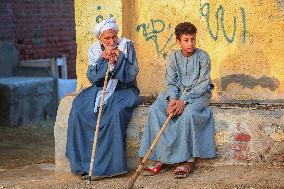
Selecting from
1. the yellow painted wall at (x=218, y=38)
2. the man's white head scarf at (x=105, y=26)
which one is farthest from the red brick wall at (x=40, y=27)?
the man's white head scarf at (x=105, y=26)

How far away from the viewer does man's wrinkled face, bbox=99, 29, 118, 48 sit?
695 centimetres

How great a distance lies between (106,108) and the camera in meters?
6.98

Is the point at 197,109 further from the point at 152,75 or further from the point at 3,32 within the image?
the point at 3,32

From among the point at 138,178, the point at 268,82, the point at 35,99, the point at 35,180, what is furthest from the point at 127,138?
the point at 35,99

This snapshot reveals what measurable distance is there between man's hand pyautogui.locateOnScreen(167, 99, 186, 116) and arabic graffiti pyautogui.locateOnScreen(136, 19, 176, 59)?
1.26m

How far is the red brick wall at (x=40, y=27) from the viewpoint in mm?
13133

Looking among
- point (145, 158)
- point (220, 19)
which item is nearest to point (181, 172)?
point (145, 158)

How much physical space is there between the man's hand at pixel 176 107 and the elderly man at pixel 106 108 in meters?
0.53

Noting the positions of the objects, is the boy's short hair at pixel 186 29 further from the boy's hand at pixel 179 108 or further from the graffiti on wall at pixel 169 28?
the graffiti on wall at pixel 169 28

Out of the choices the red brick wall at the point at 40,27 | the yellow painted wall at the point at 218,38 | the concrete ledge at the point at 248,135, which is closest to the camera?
the concrete ledge at the point at 248,135

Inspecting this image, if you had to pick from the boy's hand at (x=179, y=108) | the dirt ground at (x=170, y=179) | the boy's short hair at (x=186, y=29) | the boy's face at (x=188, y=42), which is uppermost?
the boy's short hair at (x=186, y=29)

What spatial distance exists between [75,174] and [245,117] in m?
1.82

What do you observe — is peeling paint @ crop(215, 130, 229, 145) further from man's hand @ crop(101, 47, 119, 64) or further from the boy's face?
man's hand @ crop(101, 47, 119, 64)

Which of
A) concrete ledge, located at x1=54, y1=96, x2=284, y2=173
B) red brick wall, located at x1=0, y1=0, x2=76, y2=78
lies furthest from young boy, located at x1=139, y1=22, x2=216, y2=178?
red brick wall, located at x1=0, y1=0, x2=76, y2=78
